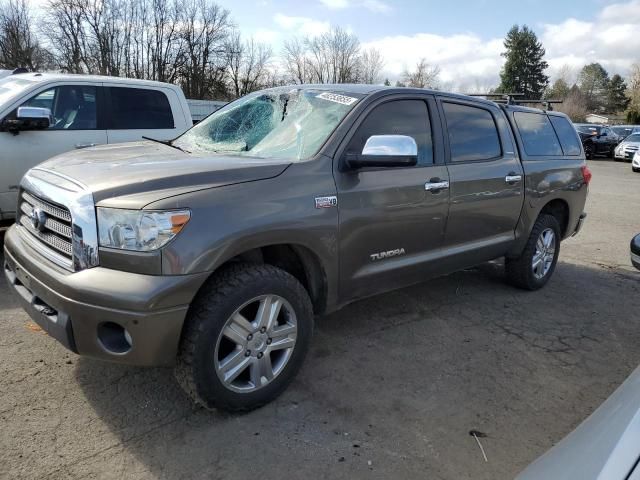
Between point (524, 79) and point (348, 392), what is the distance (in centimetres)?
7903

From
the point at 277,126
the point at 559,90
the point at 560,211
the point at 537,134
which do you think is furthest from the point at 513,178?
the point at 559,90

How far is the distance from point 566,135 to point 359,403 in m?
4.13

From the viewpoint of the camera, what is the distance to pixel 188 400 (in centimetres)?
290

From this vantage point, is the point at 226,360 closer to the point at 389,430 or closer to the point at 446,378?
the point at 389,430

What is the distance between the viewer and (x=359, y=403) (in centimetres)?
297

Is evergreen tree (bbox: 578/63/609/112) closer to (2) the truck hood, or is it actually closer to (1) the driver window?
(1) the driver window

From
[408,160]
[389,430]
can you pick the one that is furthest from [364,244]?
[389,430]

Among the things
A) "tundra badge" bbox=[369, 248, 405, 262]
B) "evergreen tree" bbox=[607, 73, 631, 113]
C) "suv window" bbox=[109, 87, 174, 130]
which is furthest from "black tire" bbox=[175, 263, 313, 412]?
"evergreen tree" bbox=[607, 73, 631, 113]

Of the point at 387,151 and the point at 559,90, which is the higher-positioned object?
the point at 559,90

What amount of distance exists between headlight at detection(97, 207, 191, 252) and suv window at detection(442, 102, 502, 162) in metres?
2.40

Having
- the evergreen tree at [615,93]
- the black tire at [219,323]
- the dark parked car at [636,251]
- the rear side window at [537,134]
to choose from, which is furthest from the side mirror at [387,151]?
the evergreen tree at [615,93]

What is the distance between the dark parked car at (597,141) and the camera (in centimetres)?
2695

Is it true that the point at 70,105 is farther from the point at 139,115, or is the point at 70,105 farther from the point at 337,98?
the point at 337,98

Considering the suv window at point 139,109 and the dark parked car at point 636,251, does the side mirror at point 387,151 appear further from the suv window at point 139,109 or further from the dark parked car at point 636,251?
the suv window at point 139,109
